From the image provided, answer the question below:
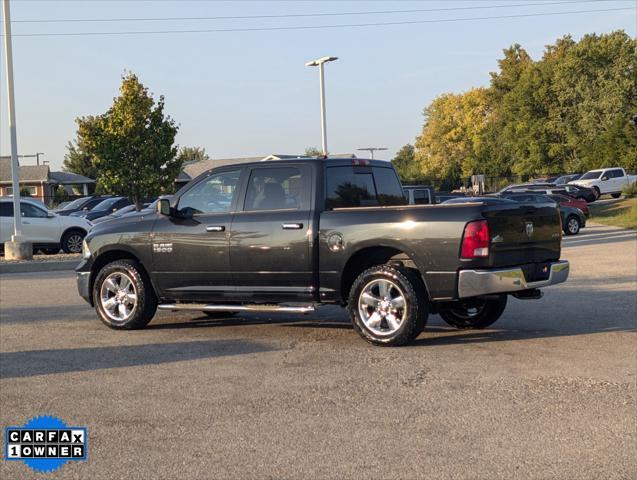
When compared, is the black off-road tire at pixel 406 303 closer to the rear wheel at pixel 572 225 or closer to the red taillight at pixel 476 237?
the red taillight at pixel 476 237

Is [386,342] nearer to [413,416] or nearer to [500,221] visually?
[500,221]

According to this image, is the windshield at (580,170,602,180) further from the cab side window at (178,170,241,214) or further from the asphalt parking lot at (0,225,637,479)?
the cab side window at (178,170,241,214)

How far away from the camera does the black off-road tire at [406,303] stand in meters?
8.42

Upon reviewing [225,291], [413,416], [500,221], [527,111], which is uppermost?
[527,111]

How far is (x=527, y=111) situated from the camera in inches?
3246

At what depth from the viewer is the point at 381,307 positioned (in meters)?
8.63

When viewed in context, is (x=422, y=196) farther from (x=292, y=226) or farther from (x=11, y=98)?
(x=11, y=98)

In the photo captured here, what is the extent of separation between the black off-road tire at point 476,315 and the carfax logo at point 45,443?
5248mm

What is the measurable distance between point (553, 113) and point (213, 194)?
74.4m

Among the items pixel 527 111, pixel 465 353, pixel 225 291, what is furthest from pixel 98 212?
pixel 527 111

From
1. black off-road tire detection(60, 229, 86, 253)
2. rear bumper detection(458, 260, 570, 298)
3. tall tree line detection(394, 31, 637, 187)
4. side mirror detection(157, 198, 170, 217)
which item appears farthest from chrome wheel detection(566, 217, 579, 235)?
tall tree line detection(394, 31, 637, 187)

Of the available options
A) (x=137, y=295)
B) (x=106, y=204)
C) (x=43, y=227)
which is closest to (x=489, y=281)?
(x=137, y=295)

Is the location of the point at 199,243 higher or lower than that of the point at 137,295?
higher

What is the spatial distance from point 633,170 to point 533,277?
61.9m
